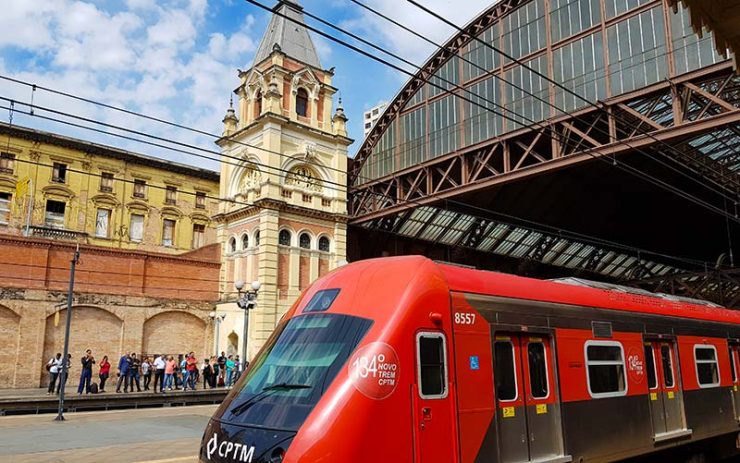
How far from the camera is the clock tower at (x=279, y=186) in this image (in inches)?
1163

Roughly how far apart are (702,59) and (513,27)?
1005 centimetres

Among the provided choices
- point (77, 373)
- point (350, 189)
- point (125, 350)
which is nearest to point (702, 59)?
point (350, 189)

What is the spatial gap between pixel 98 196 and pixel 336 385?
37181 millimetres

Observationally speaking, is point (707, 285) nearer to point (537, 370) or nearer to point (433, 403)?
point (537, 370)

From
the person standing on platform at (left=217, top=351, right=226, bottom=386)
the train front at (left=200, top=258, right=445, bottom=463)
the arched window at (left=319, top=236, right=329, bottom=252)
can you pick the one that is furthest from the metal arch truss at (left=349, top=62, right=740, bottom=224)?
the train front at (left=200, top=258, right=445, bottom=463)

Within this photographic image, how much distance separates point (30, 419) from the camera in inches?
642

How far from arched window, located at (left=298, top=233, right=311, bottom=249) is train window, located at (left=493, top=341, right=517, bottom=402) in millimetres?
24152

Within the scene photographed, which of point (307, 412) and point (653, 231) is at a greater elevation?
point (653, 231)

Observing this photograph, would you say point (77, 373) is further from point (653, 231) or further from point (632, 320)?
point (653, 231)

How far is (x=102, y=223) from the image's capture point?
38.8 metres

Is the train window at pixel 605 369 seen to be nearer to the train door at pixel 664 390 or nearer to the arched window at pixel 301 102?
the train door at pixel 664 390

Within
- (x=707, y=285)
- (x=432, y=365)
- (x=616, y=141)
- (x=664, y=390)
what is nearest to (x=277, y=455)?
(x=432, y=365)

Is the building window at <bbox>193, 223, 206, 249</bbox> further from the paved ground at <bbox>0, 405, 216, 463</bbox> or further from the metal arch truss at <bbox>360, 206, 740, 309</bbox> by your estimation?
the paved ground at <bbox>0, 405, 216, 463</bbox>

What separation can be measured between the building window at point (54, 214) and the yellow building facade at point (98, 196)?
56mm
